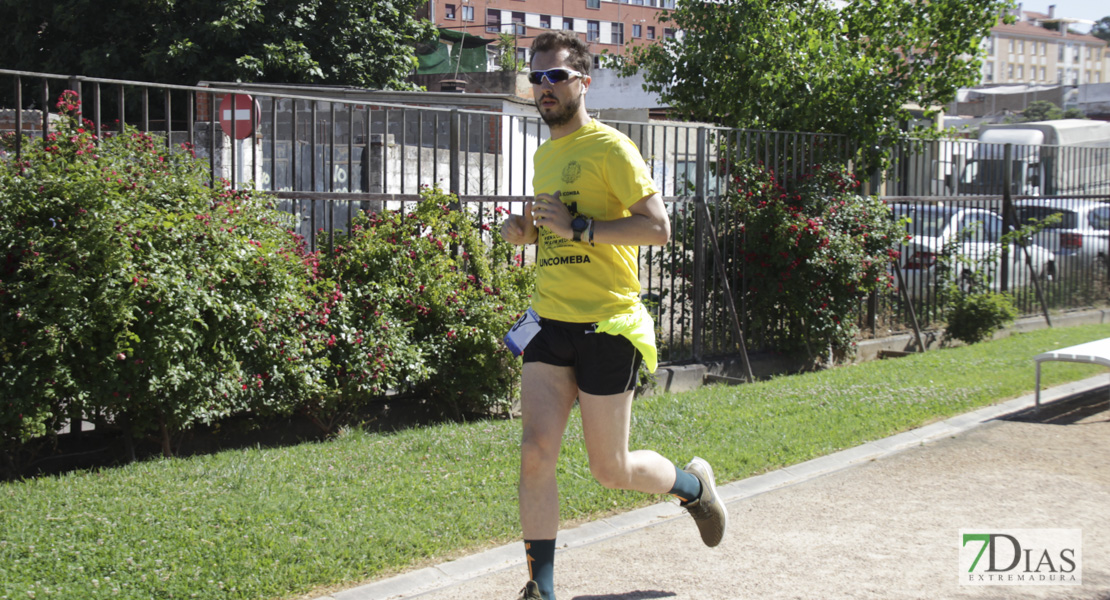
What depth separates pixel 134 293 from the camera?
5.29 meters

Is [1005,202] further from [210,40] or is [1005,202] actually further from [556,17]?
[556,17]

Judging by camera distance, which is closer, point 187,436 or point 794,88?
point 187,436

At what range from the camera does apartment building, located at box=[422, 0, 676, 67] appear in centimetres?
7769

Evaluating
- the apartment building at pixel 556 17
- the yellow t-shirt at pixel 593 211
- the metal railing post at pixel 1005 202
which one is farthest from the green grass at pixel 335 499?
the apartment building at pixel 556 17

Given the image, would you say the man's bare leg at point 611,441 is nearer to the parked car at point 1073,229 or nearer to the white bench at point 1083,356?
the white bench at point 1083,356

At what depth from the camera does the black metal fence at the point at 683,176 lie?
6.85 meters

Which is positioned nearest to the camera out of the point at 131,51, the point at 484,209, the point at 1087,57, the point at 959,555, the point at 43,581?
the point at 43,581

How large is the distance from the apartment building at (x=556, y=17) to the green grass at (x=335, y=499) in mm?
68869

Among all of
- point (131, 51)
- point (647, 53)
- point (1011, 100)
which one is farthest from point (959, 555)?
point (1011, 100)

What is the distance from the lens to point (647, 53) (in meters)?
12.1

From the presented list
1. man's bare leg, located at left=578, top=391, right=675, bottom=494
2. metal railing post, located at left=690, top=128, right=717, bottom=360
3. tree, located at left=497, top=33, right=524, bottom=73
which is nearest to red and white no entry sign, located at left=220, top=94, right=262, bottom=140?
man's bare leg, located at left=578, top=391, right=675, bottom=494

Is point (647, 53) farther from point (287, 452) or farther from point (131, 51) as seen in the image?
point (131, 51)

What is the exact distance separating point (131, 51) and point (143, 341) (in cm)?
2361

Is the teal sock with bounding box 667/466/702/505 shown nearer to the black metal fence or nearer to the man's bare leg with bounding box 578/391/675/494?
the man's bare leg with bounding box 578/391/675/494
